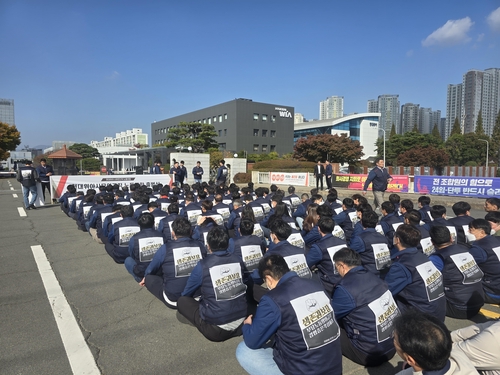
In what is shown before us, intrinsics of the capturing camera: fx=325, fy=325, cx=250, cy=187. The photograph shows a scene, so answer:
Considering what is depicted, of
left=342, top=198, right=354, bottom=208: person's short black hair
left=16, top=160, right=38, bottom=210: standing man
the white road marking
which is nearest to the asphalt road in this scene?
left=342, top=198, right=354, bottom=208: person's short black hair

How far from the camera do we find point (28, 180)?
11.5m

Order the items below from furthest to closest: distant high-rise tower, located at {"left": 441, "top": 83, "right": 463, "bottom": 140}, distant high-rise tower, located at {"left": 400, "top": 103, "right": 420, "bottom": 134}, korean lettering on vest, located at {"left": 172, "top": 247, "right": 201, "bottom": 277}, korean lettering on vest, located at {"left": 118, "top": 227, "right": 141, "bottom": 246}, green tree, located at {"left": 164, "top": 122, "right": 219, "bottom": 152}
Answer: distant high-rise tower, located at {"left": 400, "top": 103, "right": 420, "bottom": 134} → distant high-rise tower, located at {"left": 441, "top": 83, "right": 463, "bottom": 140} → green tree, located at {"left": 164, "top": 122, "right": 219, "bottom": 152} → korean lettering on vest, located at {"left": 118, "top": 227, "right": 141, "bottom": 246} → korean lettering on vest, located at {"left": 172, "top": 247, "right": 201, "bottom": 277}

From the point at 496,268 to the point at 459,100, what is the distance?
132 metres

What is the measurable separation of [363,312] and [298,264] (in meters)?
1.26

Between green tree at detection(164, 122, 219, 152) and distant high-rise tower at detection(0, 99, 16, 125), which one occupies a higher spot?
distant high-rise tower at detection(0, 99, 16, 125)

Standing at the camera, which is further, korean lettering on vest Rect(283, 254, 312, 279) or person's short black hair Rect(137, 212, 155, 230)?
person's short black hair Rect(137, 212, 155, 230)

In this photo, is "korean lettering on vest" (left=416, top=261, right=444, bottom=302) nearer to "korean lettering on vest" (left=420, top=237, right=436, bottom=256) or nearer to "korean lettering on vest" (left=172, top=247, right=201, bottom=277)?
"korean lettering on vest" (left=420, top=237, right=436, bottom=256)

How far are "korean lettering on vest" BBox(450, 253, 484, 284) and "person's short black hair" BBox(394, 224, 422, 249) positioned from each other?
0.55 metres

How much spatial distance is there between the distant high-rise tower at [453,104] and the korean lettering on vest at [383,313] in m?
130

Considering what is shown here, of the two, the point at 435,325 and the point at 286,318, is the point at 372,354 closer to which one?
the point at 286,318

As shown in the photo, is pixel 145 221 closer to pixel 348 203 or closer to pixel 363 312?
pixel 363 312

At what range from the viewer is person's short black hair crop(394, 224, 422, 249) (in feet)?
11.3

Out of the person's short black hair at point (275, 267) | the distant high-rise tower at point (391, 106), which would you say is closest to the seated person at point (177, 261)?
the person's short black hair at point (275, 267)

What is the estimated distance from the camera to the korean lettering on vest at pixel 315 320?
90.6 inches
